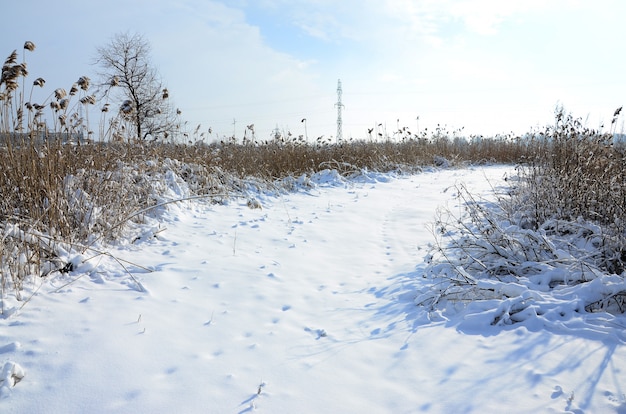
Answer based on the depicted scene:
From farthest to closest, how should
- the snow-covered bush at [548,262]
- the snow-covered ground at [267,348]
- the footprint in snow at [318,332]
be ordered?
the snow-covered bush at [548,262] < the footprint in snow at [318,332] < the snow-covered ground at [267,348]

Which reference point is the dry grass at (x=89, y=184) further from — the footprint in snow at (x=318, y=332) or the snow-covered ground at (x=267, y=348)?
the footprint in snow at (x=318, y=332)

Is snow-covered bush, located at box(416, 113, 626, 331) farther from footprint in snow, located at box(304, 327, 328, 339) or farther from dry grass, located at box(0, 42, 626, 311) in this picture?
footprint in snow, located at box(304, 327, 328, 339)

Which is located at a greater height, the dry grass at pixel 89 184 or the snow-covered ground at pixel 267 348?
the dry grass at pixel 89 184

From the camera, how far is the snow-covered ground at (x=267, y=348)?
1718 mm

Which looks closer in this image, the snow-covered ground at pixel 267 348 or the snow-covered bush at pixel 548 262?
the snow-covered ground at pixel 267 348

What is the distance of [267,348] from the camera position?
7.23 ft

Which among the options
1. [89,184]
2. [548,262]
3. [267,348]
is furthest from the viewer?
[89,184]

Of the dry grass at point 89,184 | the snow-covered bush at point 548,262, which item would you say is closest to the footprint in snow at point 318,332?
the snow-covered bush at point 548,262

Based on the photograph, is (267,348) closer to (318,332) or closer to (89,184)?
(318,332)

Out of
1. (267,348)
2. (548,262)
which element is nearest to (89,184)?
(267,348)

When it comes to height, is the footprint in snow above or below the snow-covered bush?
below

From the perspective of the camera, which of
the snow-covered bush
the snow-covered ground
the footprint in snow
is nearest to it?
the snow-covered ground

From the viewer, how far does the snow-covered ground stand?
5.64 ft

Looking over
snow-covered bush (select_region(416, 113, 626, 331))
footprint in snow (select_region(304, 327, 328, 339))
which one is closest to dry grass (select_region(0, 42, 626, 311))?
snow-covered bush (select_region(416, 113, 626, 331))
